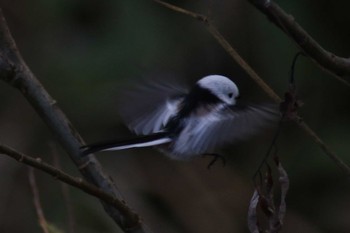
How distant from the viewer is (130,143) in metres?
1.49

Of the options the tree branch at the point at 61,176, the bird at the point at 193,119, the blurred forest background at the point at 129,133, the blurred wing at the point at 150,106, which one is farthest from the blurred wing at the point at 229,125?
the blurred forest background at the point at 129,133

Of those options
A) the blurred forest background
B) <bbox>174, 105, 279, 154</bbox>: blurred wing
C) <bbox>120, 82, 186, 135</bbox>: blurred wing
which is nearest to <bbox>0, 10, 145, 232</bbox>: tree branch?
<bbox>174, 105, 279, 154</bbox>: blurred wing

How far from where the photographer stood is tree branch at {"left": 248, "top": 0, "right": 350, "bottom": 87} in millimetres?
1223

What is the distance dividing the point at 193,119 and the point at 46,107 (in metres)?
0.30

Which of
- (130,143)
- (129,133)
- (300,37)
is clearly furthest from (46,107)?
(129,133)

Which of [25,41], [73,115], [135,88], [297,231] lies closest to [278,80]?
[297,231]

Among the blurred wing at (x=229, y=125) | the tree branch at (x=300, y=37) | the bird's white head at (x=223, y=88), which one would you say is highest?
the tree branch at (x=300, y=37)

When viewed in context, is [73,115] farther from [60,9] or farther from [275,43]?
[275,43]

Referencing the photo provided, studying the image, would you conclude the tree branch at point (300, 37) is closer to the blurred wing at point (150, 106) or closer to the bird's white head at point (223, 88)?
the bird's white head at point (223, 88)

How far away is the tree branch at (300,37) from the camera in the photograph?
1.22 m

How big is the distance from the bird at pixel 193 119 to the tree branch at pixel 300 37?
0.67 feet

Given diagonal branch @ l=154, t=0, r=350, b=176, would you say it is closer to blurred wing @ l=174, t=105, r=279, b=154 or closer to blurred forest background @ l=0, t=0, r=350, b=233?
blurred wing @ l=174, t=105, r=279, b=154

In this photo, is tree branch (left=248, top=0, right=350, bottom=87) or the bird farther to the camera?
the bird

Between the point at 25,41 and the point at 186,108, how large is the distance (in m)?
1.52
